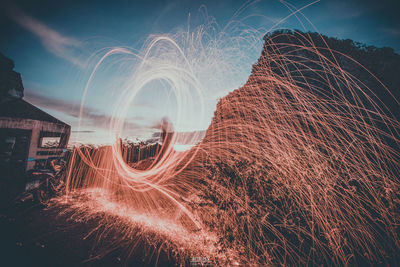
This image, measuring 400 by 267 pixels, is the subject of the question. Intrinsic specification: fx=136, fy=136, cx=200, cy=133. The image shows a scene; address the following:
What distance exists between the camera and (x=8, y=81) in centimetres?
912

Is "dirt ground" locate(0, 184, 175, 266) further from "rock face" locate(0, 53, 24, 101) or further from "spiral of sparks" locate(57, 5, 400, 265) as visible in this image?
"rock face" locate(0, 53, 24, 101)

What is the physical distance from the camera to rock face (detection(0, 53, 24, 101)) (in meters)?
8.84

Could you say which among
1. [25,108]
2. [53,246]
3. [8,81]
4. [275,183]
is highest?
[8,81]

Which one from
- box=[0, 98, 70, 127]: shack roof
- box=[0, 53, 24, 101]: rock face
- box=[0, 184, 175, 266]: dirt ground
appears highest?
box=[0, 53, 24, 101]: rock face

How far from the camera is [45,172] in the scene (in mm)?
6086

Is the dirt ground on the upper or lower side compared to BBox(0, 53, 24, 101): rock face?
lower

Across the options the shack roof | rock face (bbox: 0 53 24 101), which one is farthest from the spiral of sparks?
rock face (bbox: 0 53 24 101)

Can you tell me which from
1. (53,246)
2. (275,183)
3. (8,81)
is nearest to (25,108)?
(8,81)

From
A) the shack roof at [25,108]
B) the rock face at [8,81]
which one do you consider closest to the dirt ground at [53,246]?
the shack roof at [25,108]

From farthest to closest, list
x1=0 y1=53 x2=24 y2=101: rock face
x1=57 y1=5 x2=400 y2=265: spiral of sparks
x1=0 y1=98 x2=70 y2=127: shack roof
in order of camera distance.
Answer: x1=0 y1=53 x2=24 y2=101: rock face → x1=0 y1=98 x2=70 y2=127: shack roof → x1=57 y1=5 x2=400 y2=265: spiral of sparks

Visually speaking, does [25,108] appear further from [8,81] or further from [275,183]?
[275,183]

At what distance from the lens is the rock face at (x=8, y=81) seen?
8845 millimetres

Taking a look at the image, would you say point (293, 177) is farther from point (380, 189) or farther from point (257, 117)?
point (257, 117)

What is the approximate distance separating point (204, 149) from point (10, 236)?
8.57 meters
